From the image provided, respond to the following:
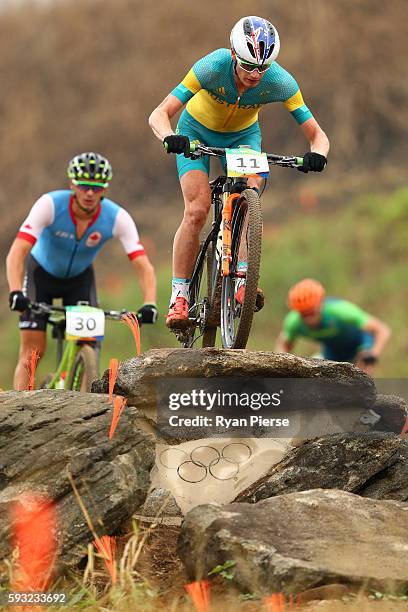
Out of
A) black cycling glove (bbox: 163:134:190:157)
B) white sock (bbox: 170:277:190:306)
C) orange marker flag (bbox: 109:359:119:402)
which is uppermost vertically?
black cycling glove (bbox: 163:134:190:157)

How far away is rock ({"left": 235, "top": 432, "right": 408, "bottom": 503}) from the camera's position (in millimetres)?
6531

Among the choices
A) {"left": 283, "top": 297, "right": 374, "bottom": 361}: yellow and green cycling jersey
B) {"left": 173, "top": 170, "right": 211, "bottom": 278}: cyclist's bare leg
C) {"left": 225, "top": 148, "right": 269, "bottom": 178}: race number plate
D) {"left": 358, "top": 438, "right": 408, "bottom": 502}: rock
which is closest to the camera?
{"left": 358, "top": 438, "right": 408, "bottom": 502}: rock

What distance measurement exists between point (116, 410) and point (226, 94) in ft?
8.58

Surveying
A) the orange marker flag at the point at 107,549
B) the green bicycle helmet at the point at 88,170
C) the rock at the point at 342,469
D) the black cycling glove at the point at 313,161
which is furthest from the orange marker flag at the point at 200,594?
the green bicycle helmet at the point at 88,170

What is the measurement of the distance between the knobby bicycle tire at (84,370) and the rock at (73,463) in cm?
285

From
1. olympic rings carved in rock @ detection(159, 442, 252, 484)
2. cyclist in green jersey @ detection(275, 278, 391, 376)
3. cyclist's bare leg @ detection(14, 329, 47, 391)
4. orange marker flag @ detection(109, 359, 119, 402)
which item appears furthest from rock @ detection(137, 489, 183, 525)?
cyclist in green jersey @ detection(275, 278, 391, 376)

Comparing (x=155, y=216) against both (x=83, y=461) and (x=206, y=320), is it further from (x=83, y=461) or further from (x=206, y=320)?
(x=83, y=461)

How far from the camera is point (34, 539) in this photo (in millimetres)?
5730

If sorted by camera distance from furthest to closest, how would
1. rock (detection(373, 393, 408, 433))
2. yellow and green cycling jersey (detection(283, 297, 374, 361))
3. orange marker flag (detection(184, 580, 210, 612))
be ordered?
yellow and green cycling jersey (detection(283, 297, 374, 361))
rock (detection(373, 393, 408, 433))
orange marker flag (detection(184, 580, 210, 612))

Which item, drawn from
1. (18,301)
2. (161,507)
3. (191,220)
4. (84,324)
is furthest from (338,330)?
(161,507)

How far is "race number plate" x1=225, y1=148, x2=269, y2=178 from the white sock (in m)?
1.03

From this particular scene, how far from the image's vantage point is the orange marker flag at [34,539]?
5.61 metres

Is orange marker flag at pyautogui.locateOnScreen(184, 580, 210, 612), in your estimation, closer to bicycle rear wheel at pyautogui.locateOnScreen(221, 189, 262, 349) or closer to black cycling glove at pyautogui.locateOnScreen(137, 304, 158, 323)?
bicycle rear wheel at pyautogui.locateOnScreen(221, 189, 262, 349)

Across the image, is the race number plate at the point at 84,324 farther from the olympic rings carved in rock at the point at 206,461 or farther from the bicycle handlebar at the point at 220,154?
the olympic rings carved in rock at the point at 206,461
